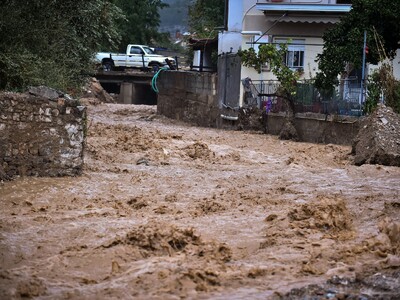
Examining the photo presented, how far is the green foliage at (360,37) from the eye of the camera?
21312 mm

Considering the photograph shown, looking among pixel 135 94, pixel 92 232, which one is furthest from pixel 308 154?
pixel 135 94

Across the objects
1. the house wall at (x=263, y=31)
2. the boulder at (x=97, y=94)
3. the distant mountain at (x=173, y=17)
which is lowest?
the boulder at (x=97, y=94)

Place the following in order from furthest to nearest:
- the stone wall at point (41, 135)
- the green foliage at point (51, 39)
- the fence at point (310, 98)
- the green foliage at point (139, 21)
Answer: the green foliage at point (139, 21) → the fence at point (310, 98) → the green foliage at point (51, 39) → the stone wall at point (41, 135)

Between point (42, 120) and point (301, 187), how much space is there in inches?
186

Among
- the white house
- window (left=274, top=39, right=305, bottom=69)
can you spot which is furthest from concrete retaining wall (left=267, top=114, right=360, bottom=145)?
window (left=274, top=39, right=305, bottom=69)

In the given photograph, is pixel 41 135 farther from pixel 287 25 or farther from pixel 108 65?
pixel 108 65

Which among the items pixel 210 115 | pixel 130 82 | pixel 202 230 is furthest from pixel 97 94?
pixel 202 230

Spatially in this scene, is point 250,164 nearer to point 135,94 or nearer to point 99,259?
point 99,259

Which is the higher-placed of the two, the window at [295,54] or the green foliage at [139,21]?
the green foliage at [139,21]

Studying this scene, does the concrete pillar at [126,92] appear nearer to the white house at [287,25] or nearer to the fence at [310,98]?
the white house at [287,25]

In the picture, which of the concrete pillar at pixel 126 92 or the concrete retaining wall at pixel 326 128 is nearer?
the concrete retaining wall at pixel 326 128

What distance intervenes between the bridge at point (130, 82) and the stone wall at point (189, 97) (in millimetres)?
11072

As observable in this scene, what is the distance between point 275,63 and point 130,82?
76.3 ft

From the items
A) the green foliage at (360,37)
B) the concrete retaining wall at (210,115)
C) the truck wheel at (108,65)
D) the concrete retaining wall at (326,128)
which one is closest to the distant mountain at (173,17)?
the truck wheel at (108,65)
